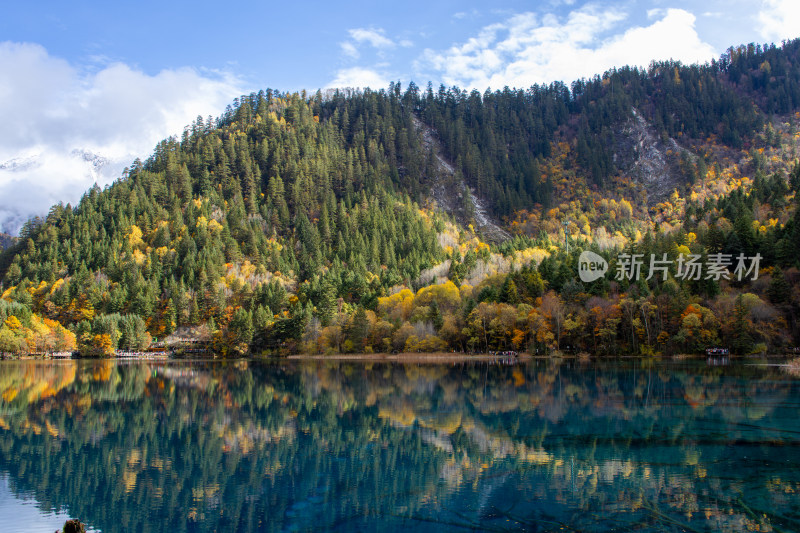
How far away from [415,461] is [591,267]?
78130 mm

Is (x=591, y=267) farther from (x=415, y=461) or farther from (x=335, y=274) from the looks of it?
(x=415, y=461)

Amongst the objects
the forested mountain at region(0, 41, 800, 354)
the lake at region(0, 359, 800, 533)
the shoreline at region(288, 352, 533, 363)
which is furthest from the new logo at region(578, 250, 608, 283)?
the lake at region(0, 359, 800, 533)

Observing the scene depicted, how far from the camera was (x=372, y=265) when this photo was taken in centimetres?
15612

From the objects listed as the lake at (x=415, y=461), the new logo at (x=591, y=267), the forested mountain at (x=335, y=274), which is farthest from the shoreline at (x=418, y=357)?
the lake at (x=415, y=461)

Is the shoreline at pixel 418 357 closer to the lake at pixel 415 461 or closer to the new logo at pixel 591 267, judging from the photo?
the new logo at pixel 591 267

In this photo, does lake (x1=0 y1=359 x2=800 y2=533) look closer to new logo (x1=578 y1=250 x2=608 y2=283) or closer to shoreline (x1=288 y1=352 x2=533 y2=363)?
shoreline (x1=288 y1=352 x2=533 y2=363)

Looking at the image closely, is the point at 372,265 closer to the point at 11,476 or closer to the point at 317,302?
the point at 317,302

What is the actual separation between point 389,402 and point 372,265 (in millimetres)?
120160

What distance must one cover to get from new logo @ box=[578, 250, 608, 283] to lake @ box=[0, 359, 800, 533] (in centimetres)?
4994

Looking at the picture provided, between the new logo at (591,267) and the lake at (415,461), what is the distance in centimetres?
4994

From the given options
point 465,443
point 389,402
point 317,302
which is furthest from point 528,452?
point 317,302

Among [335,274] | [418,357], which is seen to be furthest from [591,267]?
[335,274]

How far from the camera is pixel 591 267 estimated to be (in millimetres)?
92812

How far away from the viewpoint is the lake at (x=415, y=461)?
602 inches
